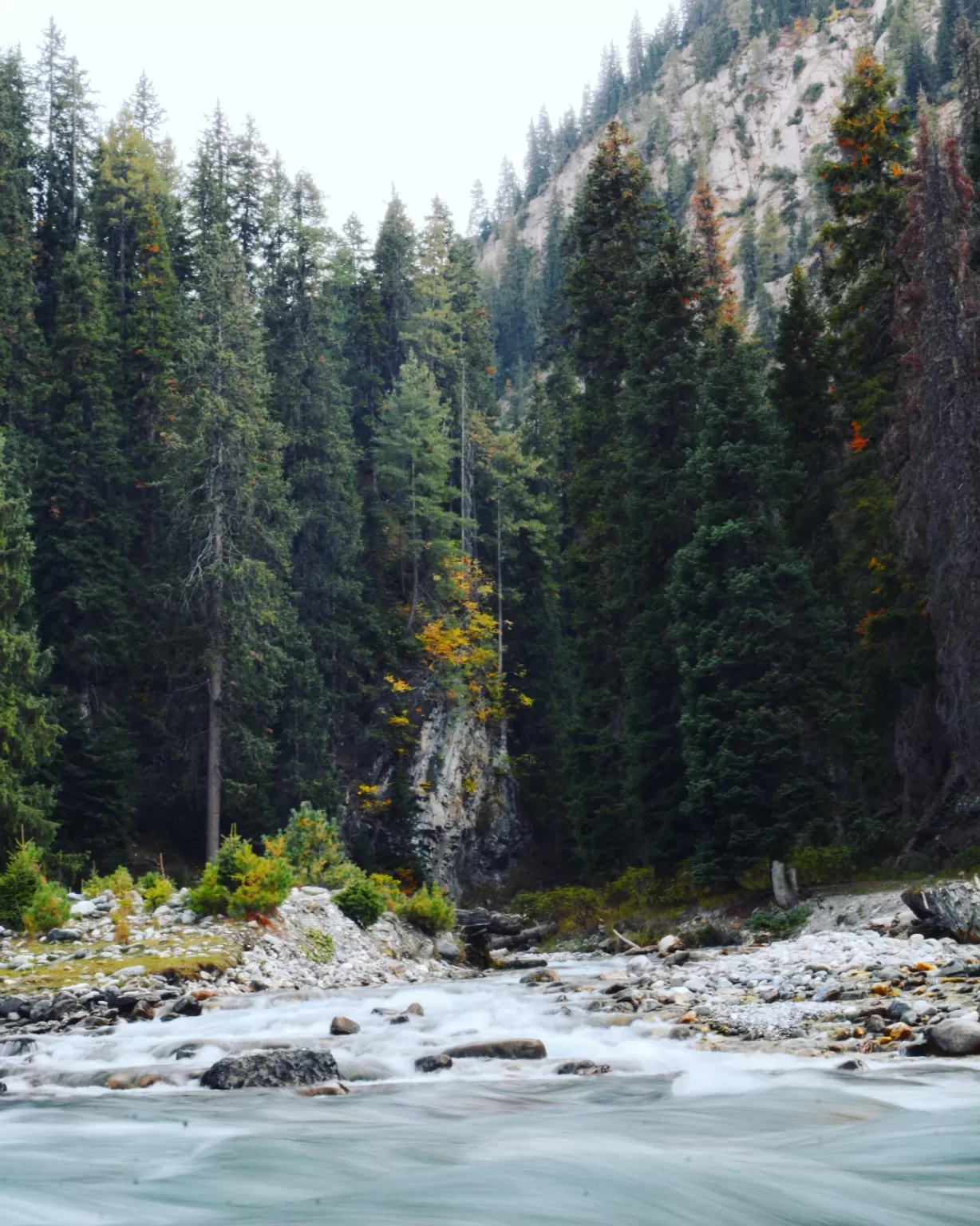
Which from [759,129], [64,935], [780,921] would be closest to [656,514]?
[780,921]

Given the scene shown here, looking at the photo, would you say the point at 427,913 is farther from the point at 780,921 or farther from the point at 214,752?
the point at 214,752

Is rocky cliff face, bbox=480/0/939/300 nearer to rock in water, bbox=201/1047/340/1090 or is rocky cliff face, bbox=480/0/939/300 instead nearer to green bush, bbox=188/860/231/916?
green bush, bbox=188/860/231/916

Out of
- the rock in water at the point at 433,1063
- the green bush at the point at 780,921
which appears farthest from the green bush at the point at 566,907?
the rock in water at the point at 433,1063

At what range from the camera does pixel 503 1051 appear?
11.1 meters

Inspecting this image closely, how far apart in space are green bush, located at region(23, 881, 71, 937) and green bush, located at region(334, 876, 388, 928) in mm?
5496

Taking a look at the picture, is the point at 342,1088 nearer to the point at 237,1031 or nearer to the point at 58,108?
the point at 237,1031

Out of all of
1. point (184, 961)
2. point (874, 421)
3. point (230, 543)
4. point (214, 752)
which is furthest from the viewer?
point (230, 543)

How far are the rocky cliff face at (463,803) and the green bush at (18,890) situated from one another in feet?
90.0

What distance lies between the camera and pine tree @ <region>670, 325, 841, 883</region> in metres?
26.6

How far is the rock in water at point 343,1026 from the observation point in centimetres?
1259

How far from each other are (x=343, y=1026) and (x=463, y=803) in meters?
35.1

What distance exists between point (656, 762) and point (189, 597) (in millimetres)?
15326

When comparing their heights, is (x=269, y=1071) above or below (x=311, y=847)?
below

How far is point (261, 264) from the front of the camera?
4988cm
